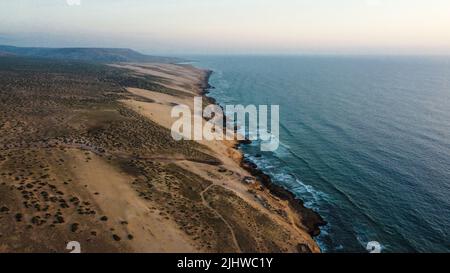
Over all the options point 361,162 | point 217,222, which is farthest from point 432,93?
point 217,222

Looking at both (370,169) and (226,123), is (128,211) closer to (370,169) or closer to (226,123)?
(370,169)

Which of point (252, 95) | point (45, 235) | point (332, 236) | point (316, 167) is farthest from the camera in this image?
point (252, 95)

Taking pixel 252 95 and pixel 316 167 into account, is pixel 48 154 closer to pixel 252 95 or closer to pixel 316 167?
pixel 316 167

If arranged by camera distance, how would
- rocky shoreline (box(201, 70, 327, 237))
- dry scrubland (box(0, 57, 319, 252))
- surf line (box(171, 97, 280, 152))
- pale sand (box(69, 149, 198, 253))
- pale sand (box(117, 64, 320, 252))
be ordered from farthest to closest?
surf line (box(171, 97, 280, 152)), rocky shoreline (box(201, 70, 327, 237)), pale sand (box(117, 64, 320, 252)), pale sand (box(69, 149, 198, 253)), dry scrubland (box(0, 57, 319, 252))

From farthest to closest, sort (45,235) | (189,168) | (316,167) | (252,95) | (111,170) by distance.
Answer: (252,95) < (316,167) < (189,168) < (111,170) < (45,235)

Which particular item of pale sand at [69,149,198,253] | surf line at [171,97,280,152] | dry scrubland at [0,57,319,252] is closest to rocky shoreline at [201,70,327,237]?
dry scrubland at [0,57,319,252]

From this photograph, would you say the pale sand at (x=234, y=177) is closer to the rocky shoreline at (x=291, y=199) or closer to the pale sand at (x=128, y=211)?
the rocky shoreline at (x=291, y=199)

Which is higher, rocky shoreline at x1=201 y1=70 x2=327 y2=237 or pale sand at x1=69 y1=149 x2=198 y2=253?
pale sand at x1=69 y1=149 x2=198 y2=253

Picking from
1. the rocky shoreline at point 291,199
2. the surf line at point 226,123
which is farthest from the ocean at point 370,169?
the surf line at point 226,123

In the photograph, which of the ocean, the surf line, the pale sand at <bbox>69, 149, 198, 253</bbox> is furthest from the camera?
the surf line

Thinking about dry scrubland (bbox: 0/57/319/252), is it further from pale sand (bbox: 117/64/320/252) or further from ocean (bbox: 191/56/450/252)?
ocean (bbox: 191/56/450/252)
